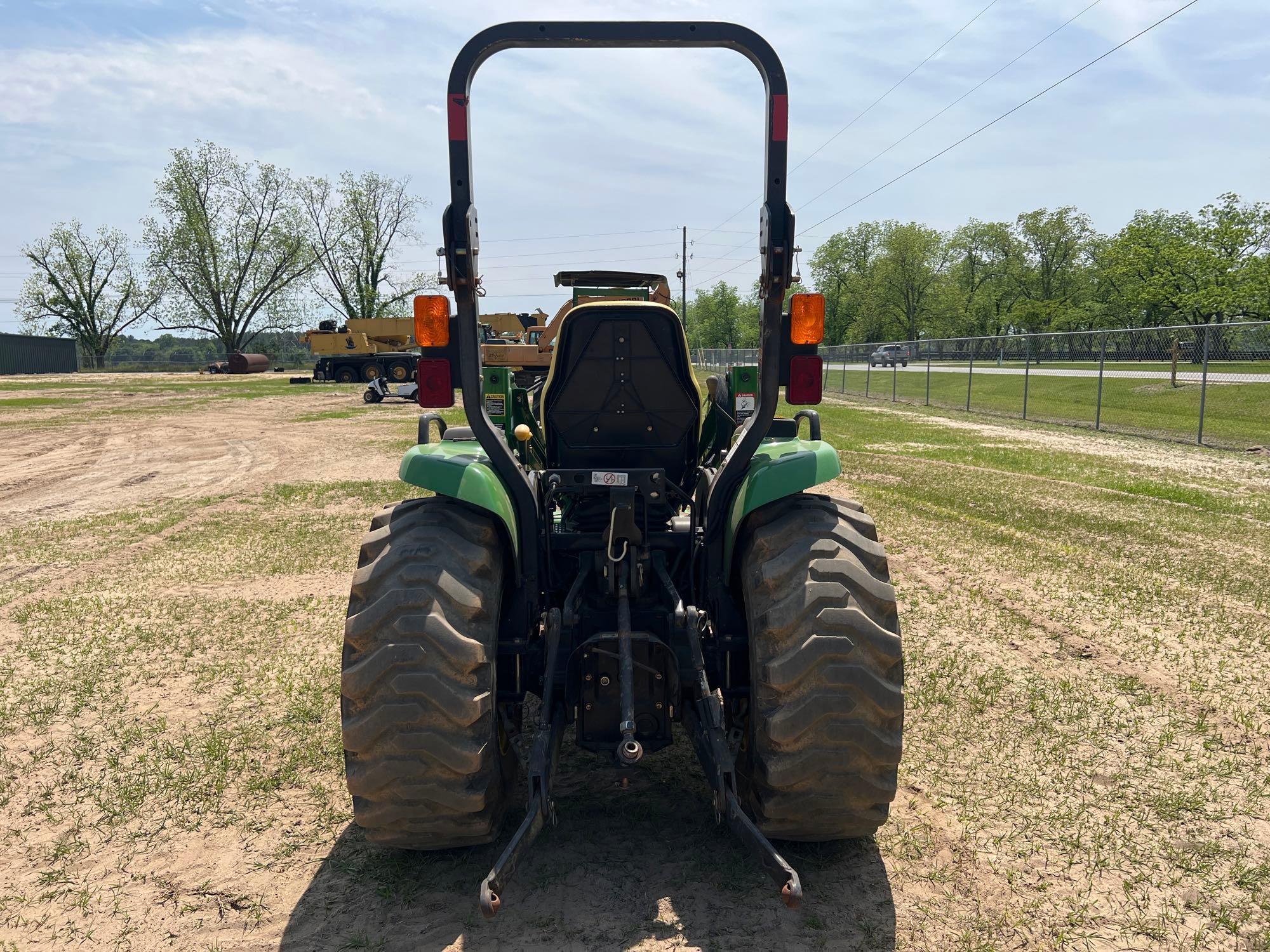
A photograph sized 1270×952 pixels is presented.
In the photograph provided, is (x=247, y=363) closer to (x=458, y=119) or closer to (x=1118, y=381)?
(x=1118, y=381)

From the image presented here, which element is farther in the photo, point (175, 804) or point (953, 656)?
point (953, 656)

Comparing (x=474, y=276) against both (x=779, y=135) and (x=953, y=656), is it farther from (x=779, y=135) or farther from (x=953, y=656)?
(x=953, y=656)

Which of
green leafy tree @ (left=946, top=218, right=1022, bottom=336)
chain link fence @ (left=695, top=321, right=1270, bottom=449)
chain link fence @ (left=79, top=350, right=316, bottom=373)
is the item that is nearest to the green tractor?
chain link fence @ (left=695, top=321, right=1270, bottom=449)

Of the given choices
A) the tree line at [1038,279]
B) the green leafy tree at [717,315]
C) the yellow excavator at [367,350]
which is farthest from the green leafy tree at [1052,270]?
the yellow excavator at [367,350]

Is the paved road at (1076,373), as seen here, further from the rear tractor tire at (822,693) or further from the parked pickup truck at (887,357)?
the rear tractor tire at (822,693)

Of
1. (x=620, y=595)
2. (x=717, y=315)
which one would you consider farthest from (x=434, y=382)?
(x=717, y=315)

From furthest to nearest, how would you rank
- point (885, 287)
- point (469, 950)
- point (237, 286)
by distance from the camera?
point (885, 287), point (237, 286), point (469, 950)

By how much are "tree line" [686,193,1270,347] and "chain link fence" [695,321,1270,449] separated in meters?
21.8

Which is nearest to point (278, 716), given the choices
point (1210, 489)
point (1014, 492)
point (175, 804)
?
point (175, 804)

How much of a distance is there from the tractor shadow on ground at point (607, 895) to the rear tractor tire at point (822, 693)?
0.24 m

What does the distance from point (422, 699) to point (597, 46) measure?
92.2 inches

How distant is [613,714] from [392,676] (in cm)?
83

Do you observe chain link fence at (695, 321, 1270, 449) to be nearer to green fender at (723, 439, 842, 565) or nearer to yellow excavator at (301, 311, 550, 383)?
green fender at (723, 439, 842, 565)

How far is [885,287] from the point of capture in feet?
257
